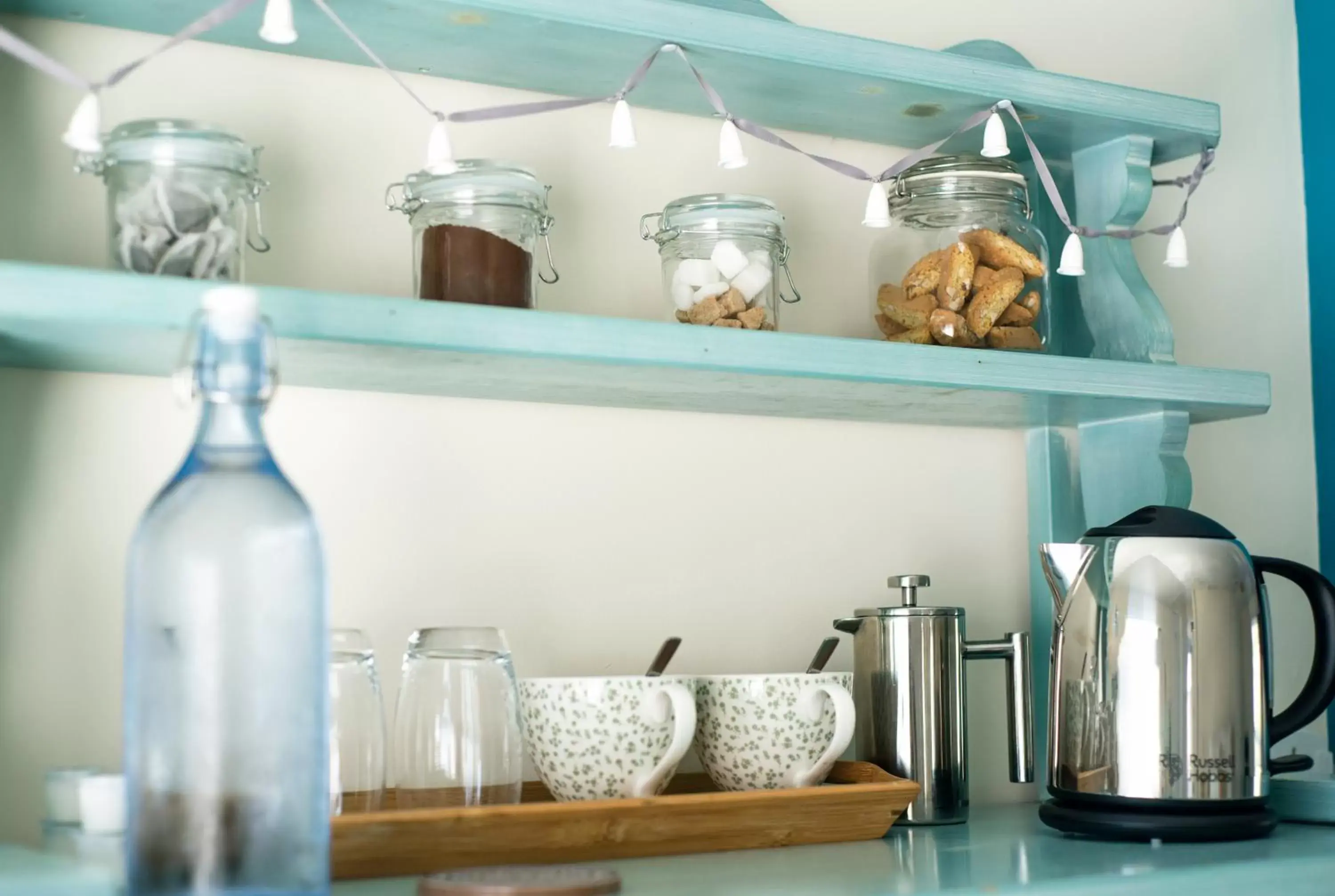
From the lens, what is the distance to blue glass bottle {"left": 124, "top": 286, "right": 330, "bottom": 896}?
2.65 ft

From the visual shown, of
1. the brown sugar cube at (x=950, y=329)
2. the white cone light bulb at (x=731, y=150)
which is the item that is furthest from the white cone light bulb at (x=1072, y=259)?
the white cone light bulb at (x=731, y=150)

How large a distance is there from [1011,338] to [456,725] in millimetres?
604

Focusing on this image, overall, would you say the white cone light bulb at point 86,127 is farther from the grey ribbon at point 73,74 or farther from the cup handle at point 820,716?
the cup handle at point 820,716

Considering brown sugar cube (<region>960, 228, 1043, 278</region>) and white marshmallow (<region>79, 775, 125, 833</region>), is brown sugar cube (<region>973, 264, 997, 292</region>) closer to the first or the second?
brown sugar cube (<region>960, 228, 1043, 278</region>)

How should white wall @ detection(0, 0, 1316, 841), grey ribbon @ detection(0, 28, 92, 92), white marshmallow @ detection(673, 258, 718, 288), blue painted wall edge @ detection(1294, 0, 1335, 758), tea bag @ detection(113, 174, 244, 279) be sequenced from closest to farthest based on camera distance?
grey ribbon @ detection(0, 28, 92, 92) → tea bag @ detection(113, 174, 244, 279) → white wall @ detection(0, 0, 1316, 841) → white marshmallow @ detection(673, 258, 718, 288) → blue painted wall edge @ detection(1294, 0, 1335, 758)

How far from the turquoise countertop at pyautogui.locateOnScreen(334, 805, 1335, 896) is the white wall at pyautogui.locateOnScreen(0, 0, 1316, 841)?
26 cm

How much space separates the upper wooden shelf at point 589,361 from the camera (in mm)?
935

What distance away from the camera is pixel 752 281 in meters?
1.22

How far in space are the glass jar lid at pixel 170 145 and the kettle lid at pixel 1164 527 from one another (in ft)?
2.62

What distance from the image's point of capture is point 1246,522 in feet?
5.49

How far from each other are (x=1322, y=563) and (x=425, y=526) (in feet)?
3.59

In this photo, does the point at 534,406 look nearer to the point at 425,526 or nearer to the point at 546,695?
the point at 425,526

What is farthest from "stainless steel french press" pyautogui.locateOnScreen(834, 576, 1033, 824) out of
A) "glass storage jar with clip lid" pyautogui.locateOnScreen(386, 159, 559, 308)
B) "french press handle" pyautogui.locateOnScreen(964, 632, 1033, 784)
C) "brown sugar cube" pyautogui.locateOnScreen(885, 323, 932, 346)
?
"glass storage jar with clip lid" pyautogui.locateOnScreen(386, 159, 559, 308)

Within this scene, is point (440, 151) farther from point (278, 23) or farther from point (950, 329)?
point (950, 329)
